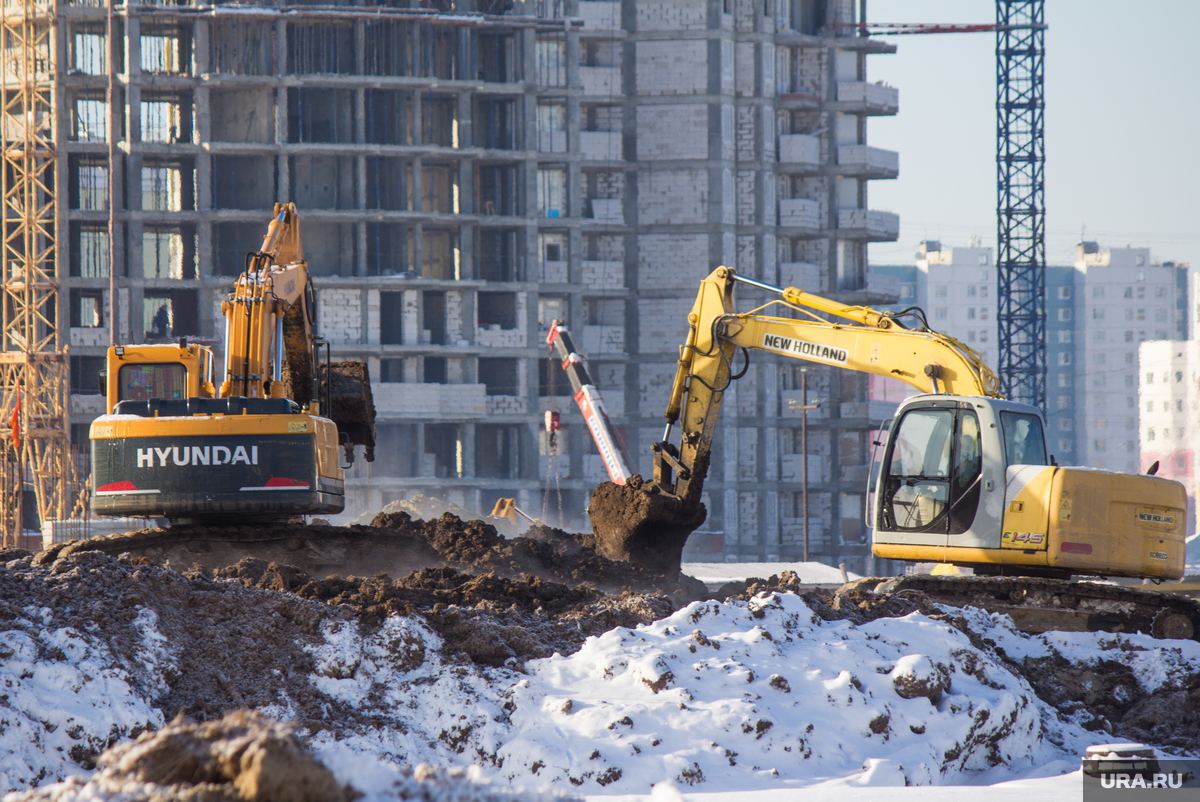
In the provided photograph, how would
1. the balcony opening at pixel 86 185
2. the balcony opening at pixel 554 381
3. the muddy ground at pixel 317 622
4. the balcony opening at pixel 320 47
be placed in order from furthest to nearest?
the balcony opening at pixel 554 381
the balcony opening at pixel 320 47
the balcony opening at pixel 86 185
the muddy ground at pixel 317 622

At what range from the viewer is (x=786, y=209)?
66250 millimetres

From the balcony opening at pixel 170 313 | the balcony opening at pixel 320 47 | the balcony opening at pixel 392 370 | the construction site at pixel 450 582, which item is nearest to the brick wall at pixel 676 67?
the balcony opening at pixel 320 47

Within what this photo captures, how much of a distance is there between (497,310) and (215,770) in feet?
185

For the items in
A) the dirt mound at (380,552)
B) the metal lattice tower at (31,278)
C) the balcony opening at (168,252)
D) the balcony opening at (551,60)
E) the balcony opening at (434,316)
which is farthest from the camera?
the balcony opening at (551,60)

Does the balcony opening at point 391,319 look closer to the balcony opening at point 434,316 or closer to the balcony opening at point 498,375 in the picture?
the balcony opening at point 434,316

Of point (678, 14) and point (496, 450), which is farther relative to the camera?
point (678, 14)

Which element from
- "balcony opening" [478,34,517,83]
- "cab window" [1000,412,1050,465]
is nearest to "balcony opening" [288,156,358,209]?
"balcony opening" [478,34,517,83]

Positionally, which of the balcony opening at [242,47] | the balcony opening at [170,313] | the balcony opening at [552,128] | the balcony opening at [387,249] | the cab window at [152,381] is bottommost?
the cab window at [152,381]

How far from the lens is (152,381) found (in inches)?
631

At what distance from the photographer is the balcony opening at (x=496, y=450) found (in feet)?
194

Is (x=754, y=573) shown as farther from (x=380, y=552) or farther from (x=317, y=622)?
(x=317, y=622)

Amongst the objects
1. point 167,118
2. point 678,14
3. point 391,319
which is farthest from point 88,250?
point 678,14

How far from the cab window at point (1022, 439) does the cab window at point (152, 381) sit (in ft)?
32.6

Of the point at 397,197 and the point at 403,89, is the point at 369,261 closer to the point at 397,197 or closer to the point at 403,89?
the point at 397,197
